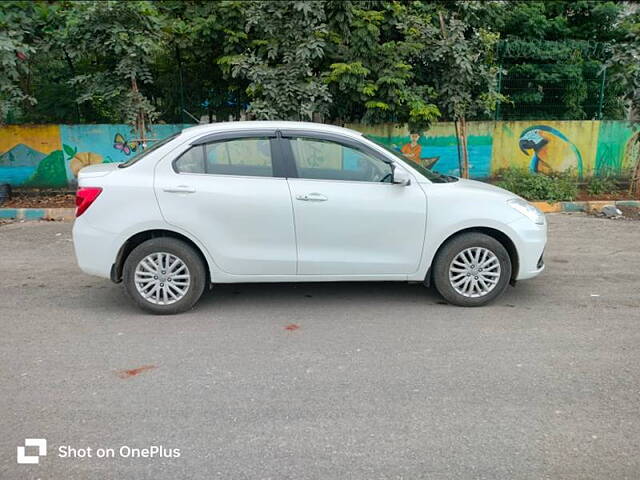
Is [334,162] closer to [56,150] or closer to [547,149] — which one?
[56,150]

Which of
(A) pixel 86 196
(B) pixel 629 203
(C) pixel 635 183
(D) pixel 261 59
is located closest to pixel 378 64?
(D) pixel 261 59

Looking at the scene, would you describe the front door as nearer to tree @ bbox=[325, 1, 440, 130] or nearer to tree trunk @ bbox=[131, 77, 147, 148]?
tree @ bbox=[325, 1, 440, 130]

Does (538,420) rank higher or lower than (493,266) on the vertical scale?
lower

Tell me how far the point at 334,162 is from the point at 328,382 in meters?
2.21

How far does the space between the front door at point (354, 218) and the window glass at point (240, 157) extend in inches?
9.1

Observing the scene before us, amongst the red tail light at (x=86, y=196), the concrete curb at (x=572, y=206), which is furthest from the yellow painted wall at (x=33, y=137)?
the concrete curb at (x=572, y=206)

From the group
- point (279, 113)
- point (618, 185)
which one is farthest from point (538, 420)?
point (618, 185)

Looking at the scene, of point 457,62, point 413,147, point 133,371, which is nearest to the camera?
point 133,371

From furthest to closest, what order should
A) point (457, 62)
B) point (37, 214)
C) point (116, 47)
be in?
point (457, 62) < point (37, 214) < point (116, 47)

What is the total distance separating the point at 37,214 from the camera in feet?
31.7

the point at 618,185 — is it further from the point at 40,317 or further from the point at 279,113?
the point at 40,317

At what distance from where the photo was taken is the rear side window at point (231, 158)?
16.8 feet

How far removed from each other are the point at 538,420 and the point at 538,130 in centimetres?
1000

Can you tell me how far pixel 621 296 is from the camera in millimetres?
5668
